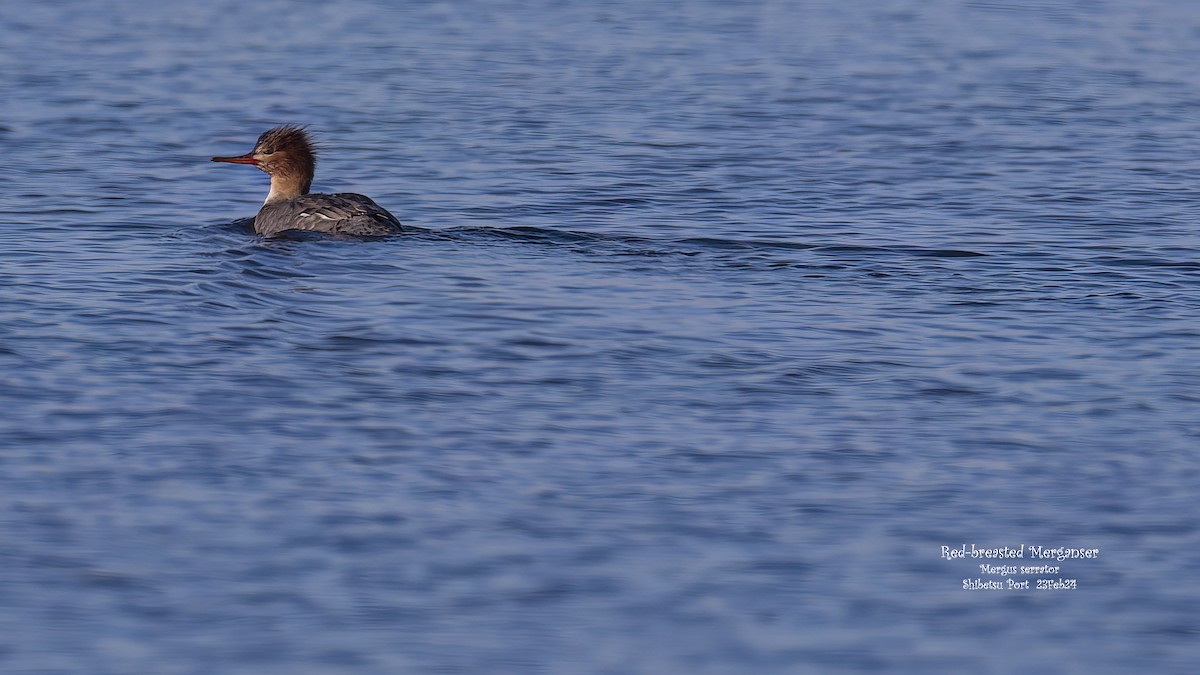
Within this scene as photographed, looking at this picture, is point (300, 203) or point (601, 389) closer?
point (601, 389)

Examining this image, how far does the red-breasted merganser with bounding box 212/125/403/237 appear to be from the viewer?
15.8 metres

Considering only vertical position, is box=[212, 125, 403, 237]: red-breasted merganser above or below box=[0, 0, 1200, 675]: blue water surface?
above

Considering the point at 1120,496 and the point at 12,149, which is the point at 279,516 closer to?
the point at 1120,496

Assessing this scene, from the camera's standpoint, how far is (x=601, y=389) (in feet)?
37.2

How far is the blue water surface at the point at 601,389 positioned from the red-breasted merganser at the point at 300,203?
1.15 feet

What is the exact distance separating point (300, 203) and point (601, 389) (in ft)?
18.6

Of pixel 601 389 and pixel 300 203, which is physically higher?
pixel 300 203

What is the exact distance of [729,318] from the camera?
43.2 ft

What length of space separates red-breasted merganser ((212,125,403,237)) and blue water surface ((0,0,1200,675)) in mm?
350

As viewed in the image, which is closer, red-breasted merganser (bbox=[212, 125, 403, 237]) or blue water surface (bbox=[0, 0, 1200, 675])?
blue water surface (bbox=[0, 0, 1200, 675])

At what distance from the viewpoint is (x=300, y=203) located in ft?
53.0

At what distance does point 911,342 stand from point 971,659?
5137 mm

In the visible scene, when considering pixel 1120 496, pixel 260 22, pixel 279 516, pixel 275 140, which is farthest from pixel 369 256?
pixel 260 22

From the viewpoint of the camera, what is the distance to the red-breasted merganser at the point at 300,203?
51.8 feet
